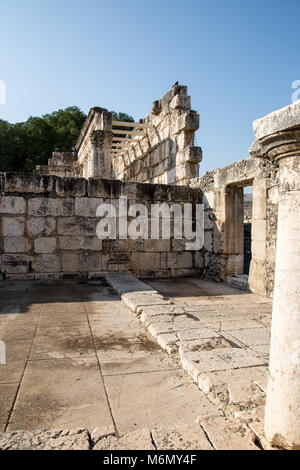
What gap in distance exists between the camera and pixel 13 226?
6.45 metres

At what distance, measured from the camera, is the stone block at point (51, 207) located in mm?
6527

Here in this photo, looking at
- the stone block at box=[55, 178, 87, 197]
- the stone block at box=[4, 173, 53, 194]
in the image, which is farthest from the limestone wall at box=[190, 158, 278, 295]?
the stone block at box=[4, 173, 53, 194]

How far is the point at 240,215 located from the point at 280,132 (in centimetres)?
552

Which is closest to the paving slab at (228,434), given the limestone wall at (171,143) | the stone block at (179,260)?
the stone block at (179,260)

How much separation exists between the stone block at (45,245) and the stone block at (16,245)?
0.15 meters

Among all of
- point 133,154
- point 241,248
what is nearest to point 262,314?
point 241,248

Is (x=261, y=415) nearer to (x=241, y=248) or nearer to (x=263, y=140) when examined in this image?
(x=263, y=140)

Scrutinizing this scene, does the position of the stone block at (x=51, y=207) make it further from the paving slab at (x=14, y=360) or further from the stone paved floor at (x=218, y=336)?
the paving slab at (x=14, y=360)

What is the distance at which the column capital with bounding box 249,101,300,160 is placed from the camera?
5.19ft

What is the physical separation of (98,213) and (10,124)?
25684mm

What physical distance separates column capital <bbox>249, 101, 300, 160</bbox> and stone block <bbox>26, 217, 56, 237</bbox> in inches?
214

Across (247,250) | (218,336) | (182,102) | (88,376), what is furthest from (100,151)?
(88,376)

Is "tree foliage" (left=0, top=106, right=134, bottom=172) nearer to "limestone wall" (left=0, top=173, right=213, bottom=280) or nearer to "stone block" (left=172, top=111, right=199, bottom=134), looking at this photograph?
"stone block" (left=172, top=111, right=199, bottom=134)
